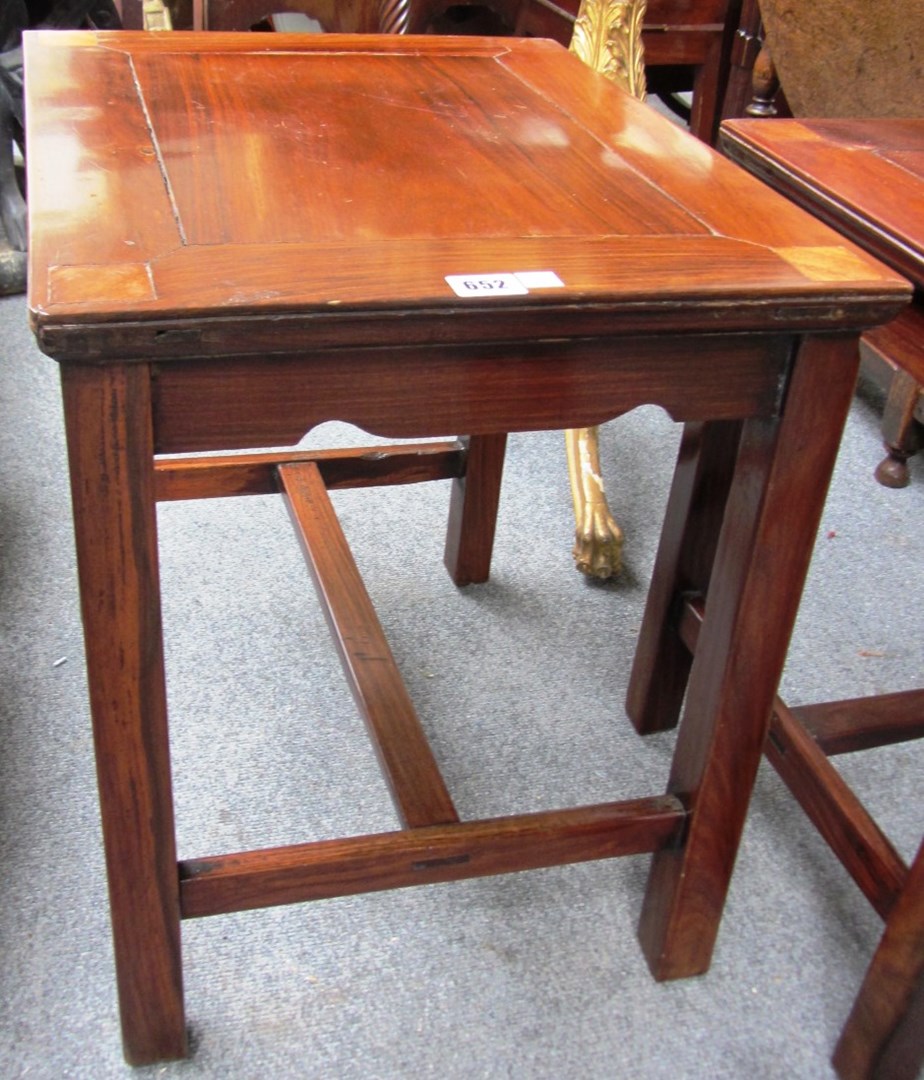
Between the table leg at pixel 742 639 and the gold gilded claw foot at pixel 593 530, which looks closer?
the table leg at pixel 742 639

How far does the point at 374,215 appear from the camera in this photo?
0.77 m

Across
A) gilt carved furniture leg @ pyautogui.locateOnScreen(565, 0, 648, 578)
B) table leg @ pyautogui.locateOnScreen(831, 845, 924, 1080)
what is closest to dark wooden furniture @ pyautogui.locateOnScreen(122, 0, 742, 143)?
gilt carved furniture leg @ pyautogui.locateOnScreen(565, 0, 648, 578)

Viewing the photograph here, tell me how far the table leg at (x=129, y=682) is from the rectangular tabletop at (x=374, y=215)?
5 centimetres

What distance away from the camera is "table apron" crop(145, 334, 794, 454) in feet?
2.19

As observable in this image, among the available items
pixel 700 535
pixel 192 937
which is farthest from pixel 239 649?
pixel 700 535

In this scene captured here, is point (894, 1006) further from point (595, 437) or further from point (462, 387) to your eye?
point (595, 437)

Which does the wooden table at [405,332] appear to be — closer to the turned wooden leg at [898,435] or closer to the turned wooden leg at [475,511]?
the turned wooden leg at [475,511]

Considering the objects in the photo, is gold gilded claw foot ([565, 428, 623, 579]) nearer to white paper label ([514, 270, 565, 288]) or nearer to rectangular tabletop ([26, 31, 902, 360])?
Answer: rectangular tabletop ([26, 31, 902, 360])

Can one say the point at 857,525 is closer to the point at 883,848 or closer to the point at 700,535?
the point at 700,535

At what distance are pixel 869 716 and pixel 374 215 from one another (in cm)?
64

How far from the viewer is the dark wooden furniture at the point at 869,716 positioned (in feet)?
2.70

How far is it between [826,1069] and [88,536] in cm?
71

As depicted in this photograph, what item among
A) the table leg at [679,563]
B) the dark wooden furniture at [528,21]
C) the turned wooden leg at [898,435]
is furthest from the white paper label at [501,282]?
the turned wooden leg at [898,435]

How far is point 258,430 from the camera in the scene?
0.69 m
